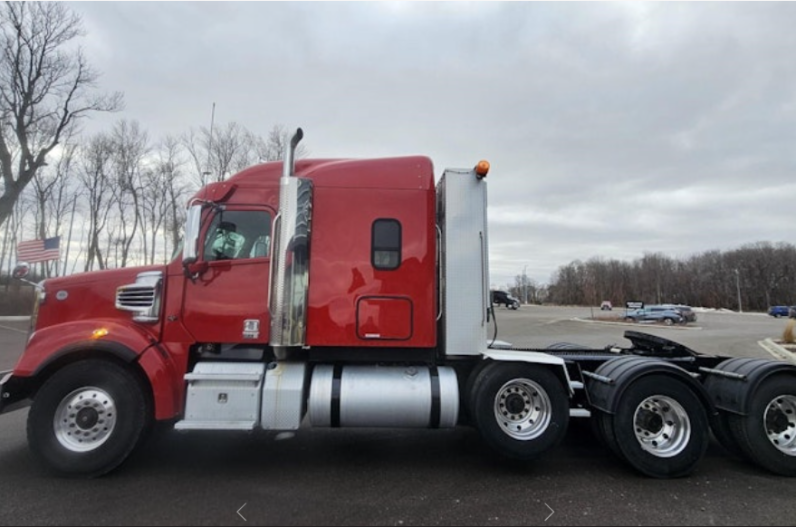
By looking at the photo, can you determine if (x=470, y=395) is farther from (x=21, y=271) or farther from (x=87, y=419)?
(x=21, y=271)

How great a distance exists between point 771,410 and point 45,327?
7.63 meters

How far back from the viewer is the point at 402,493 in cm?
429

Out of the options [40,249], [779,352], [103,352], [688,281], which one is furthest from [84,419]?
[688,281]

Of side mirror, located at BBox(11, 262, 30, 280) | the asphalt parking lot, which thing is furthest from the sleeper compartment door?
side mirror, located at BBox(11, 262, 30, 280)

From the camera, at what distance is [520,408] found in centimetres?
497

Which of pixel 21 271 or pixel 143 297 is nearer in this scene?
pixel 143 297

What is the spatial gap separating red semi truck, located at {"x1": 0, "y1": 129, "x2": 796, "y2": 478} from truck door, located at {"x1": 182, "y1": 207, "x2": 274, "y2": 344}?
0.05 feet

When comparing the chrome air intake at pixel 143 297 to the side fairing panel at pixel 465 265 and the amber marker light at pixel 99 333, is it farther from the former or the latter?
the side fairing panel at pixel 465 265

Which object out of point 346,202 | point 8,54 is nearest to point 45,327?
point 346,202

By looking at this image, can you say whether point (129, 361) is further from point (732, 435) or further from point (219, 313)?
point (732, 435)

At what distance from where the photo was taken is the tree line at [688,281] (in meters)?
94.3

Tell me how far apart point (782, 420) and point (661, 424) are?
50.9 inches

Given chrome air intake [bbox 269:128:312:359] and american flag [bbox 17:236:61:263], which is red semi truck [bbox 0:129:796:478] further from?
american flag [bbox 17:236:61:263]

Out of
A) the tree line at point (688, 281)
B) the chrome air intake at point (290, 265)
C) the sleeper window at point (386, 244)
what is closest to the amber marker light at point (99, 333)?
the chrome air intake at point (290, 265)
